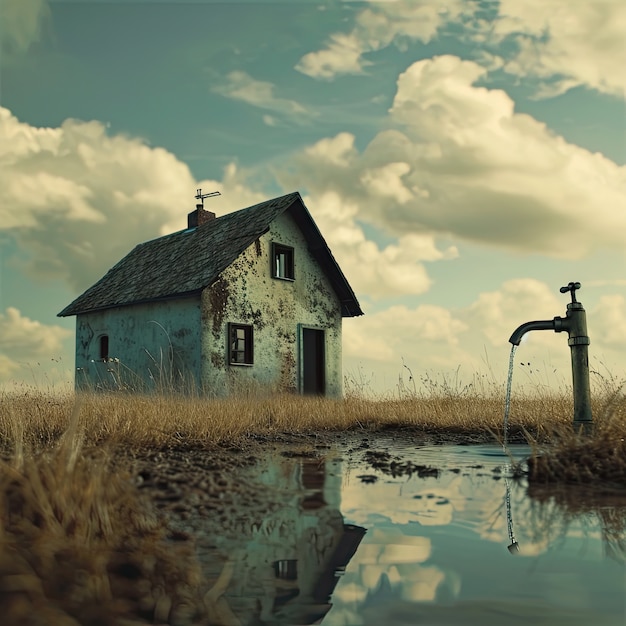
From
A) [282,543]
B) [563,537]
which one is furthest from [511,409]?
[282,543]

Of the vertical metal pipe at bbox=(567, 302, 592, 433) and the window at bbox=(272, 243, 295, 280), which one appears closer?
the vertical metal pipe at bbox=(567, 302, 592, 433)

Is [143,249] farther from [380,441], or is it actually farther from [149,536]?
[149,536]

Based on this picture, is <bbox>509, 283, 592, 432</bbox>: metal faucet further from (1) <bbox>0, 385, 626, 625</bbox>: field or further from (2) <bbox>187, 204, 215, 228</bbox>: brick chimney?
(2) <bbox>187, 204, 215, 228</bbox>: brick chimney

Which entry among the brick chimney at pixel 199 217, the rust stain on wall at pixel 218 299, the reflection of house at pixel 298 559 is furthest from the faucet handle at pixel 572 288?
the brick chimney at pixel 199 217

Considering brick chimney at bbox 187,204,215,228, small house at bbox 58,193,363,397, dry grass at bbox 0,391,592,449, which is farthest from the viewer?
brick chimney at bbox 187,204,215,228

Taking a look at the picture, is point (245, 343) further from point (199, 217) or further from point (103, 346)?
point (199, 217)

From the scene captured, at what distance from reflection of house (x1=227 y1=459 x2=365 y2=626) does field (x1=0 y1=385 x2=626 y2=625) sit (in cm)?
17

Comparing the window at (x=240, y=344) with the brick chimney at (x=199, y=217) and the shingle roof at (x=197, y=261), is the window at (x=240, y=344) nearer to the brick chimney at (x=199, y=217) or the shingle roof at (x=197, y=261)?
the shingle roof at (x=197, y=261)

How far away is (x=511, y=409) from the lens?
33.1ft

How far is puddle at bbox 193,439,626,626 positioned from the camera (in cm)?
218

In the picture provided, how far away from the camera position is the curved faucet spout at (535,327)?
251 inches

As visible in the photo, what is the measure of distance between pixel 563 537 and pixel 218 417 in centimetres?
558

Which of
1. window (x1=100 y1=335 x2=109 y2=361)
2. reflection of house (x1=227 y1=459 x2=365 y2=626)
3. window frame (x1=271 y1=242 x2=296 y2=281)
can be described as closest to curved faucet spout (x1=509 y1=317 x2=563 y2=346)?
reflection of house (x1=227 y1=459 x2=365 y2=626)

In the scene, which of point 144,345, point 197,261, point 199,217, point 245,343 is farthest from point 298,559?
point 199,217
